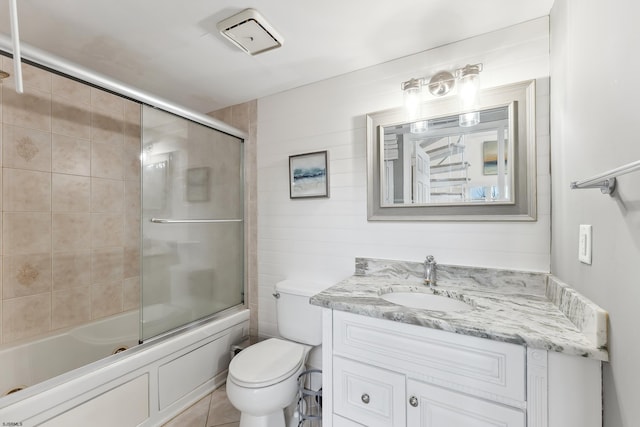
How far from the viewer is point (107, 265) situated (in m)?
2.04

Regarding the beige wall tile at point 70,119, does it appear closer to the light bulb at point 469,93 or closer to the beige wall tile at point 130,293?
the beige wall tile at point 130,293

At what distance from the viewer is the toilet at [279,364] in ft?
4.46

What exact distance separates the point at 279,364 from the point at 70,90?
7.41ft

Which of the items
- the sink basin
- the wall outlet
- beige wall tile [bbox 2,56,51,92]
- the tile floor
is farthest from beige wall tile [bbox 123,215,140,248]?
the wall outlet

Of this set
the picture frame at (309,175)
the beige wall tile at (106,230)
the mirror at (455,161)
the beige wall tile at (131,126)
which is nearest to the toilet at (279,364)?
the picture frame at (309,175)

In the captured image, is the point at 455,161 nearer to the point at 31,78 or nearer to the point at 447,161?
the point at 447,161

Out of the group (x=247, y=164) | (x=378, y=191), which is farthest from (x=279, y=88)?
(x=378, y=191)

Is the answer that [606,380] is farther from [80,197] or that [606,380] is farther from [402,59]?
[80,197]

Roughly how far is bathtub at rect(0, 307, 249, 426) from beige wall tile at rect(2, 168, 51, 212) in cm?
81

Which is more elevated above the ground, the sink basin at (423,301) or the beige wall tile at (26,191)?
the beige wall tile at (26,191)

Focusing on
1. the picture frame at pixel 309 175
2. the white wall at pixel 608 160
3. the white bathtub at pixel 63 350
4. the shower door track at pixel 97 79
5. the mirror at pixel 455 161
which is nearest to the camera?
the white wall at pixel 608 160

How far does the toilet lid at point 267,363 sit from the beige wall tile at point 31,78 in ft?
6.77

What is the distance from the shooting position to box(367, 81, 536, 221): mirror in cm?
131

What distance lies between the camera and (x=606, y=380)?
799 millimetres
